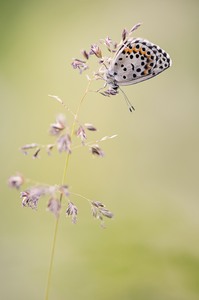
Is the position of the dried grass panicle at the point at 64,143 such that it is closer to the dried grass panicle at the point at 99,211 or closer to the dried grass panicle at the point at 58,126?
the dried grass panicle at the point at 58,126

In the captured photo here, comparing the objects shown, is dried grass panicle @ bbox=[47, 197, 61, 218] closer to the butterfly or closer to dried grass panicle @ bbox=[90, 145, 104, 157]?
dried grass panicle @ bbox=[90, 145, 104, 157]

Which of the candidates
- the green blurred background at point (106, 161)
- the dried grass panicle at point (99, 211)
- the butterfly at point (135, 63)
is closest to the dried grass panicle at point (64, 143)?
the dried grass panicle at point (99, 211)

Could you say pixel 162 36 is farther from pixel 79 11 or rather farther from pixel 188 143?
pixel 188 143

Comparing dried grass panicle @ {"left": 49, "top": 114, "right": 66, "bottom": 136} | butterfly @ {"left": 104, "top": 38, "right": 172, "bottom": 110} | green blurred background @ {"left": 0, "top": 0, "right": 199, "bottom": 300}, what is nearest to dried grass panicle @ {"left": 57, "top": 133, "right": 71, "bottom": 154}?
dried grass panicle @ {"left": 49, "top": 114, "right": 66, "bottom": 136}

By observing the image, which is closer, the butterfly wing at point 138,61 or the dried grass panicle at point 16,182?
the dried grass panicle at point 16,182

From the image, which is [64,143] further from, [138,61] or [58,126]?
[138,61]
